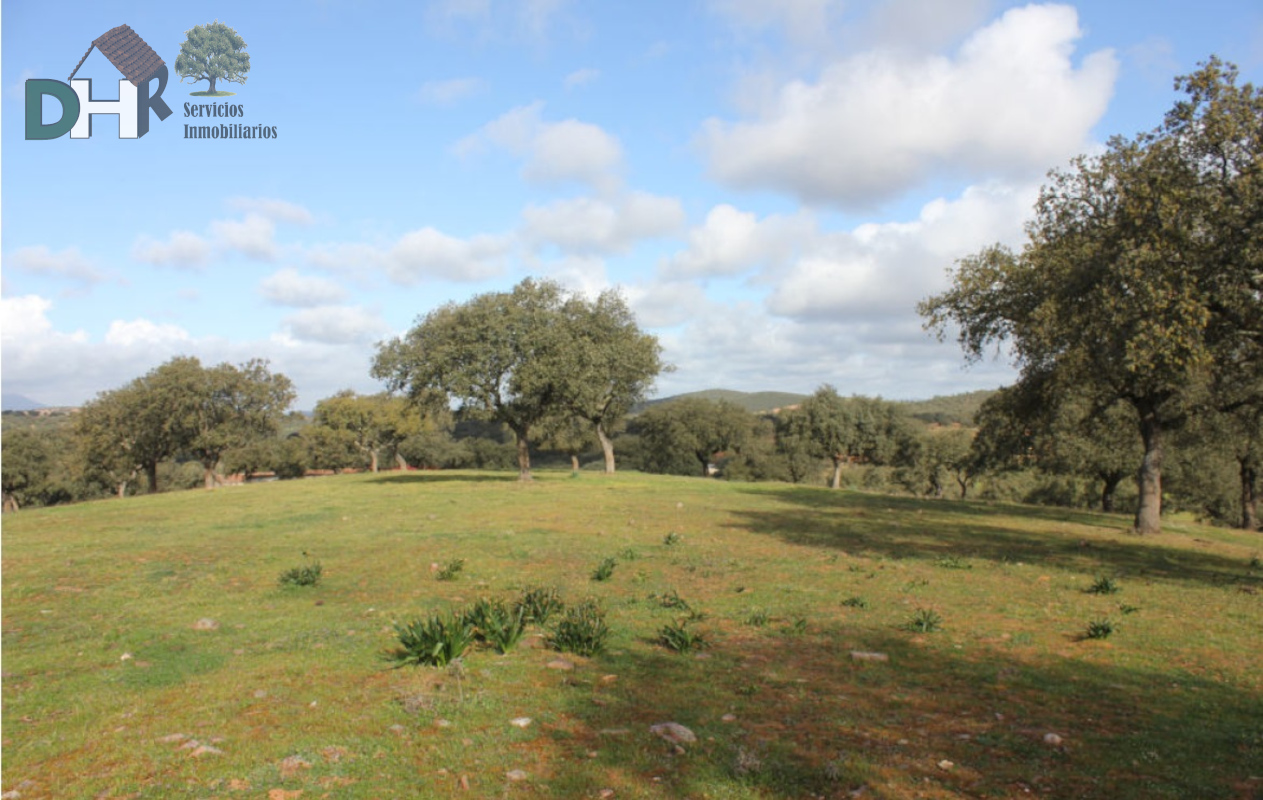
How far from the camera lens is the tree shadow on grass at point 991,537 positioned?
57.4 feet

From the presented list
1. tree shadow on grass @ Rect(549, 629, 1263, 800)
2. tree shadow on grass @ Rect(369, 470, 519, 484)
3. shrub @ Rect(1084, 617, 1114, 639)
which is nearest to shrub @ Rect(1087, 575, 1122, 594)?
shrub @ Rect(1084, 617, 1114, 639)

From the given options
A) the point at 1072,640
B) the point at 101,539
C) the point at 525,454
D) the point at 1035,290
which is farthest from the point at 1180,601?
the point at 525,454

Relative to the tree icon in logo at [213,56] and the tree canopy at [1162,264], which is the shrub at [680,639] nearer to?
the tree canopy at [1162,264]

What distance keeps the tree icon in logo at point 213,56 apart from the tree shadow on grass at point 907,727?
1724 centimetres

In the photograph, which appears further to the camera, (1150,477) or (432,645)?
(1150,477)

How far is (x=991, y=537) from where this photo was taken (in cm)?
2216

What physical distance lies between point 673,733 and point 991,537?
18.9m

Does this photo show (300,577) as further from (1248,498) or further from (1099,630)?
(1248,498)

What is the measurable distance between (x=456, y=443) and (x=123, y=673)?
91657 millimetres

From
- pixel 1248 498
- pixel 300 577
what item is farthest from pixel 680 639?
pixel 1248 498

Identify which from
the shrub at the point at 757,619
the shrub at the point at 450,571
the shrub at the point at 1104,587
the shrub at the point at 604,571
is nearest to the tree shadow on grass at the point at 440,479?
the shrub at the point at 450,571

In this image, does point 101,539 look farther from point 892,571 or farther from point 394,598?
point 892,571

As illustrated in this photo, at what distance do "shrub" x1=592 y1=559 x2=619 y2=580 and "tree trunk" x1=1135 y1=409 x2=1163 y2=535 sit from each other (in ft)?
64.2

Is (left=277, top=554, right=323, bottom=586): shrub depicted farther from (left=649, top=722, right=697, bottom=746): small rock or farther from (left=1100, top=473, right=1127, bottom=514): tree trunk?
(left=1100, top=473, right=1127, bottom=514): tree trunk
